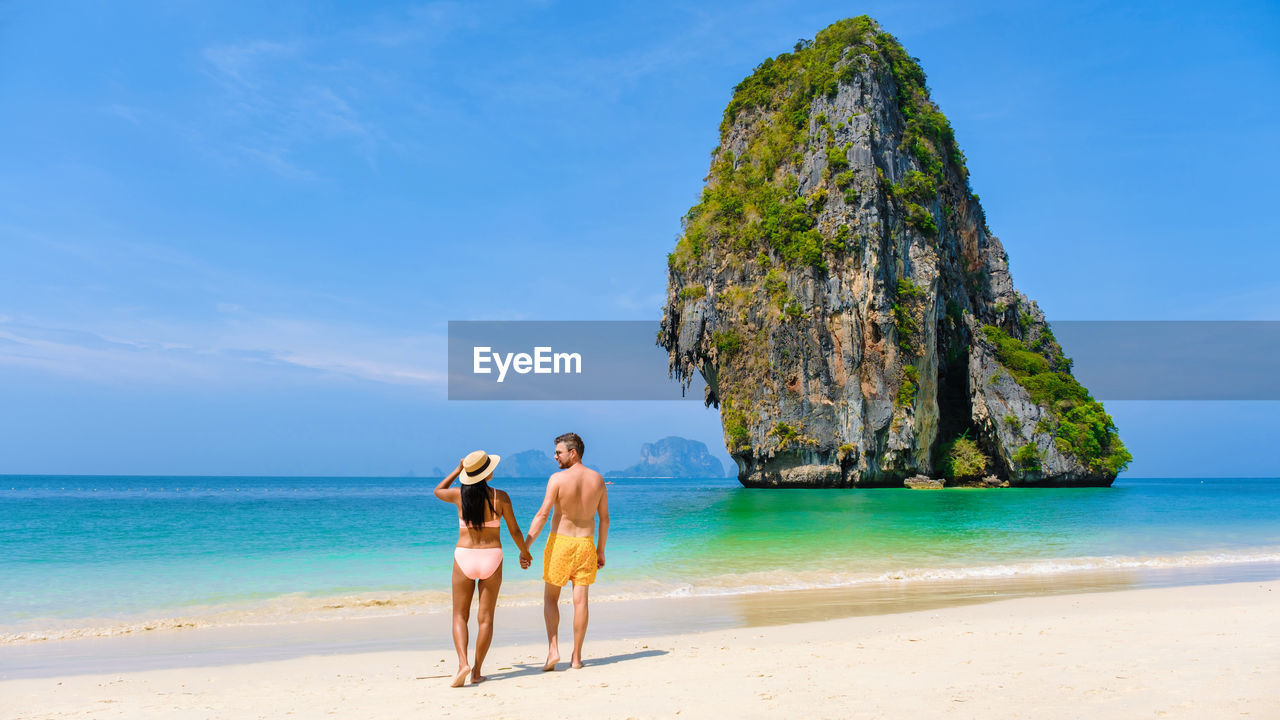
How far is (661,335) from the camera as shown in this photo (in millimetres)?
48312

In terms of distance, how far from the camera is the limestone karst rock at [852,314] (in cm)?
4106

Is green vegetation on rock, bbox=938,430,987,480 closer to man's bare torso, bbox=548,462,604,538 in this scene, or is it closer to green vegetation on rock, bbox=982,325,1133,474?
green vegetation on rock, bbox=982,325,1133,474

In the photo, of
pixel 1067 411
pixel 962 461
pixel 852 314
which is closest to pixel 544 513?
pixel 852 314

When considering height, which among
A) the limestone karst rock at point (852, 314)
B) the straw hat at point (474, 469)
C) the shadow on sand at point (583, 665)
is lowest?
the shadow on sand at point (583, 665)

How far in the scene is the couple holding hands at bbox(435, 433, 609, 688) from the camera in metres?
4.86

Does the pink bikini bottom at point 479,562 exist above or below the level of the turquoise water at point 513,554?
above

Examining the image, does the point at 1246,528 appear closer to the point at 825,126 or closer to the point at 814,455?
the point at 814,455

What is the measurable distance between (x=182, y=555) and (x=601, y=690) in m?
12.2

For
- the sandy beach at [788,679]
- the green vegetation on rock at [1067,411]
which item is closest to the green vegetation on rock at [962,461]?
the green vegetation on rock at [1067,411]

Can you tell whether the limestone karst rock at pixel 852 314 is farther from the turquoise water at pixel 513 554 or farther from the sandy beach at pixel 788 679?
the sandy beach at pixel 788 679

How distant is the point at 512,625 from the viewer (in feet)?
24.3

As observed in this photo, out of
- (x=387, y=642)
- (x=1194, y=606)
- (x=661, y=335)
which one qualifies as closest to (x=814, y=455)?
(x=661, y=335)

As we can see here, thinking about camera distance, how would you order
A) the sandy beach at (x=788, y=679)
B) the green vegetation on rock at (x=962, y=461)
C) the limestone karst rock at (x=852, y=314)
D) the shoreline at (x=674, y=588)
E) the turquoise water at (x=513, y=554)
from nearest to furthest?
the sandy beach at (x=788, y=679) < the shoreline at (x=674, y=588) < the turquoise water at (x=513, y=554) < the limestone karst rock at (x=852, y=314) < the green vegetation on rock at (x=962, y=461)

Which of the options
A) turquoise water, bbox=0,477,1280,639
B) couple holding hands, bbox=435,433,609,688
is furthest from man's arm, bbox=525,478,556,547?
turquoise water, bbox=0,477,1280,639
